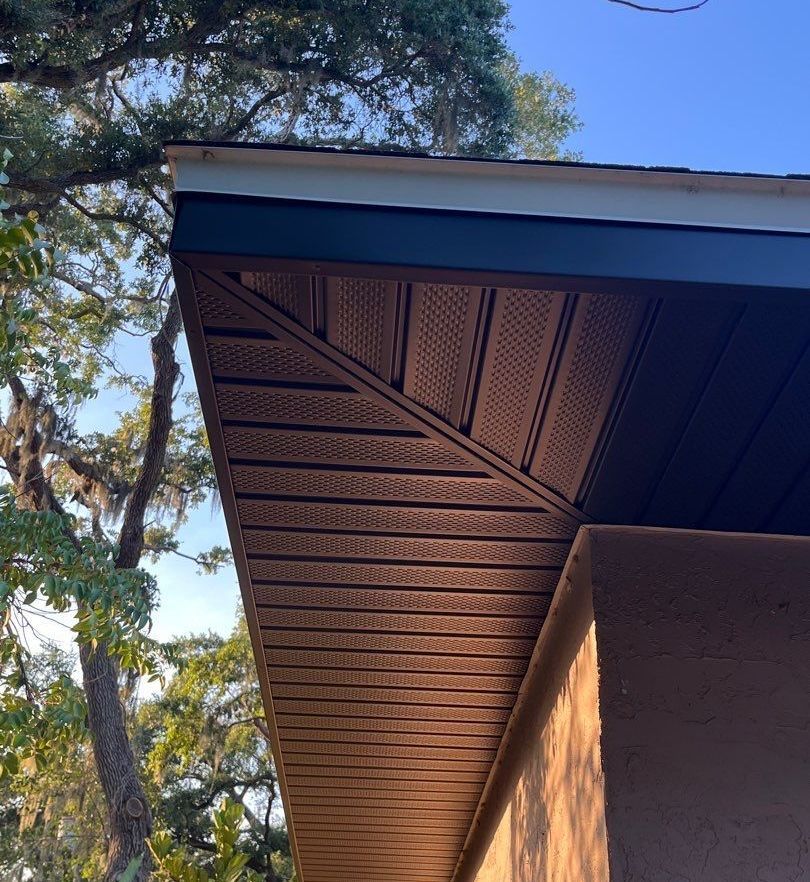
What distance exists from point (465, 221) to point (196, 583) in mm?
11353

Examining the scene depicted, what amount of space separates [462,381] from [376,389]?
19cm

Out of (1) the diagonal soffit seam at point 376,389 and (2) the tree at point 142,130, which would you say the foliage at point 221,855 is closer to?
(1) the diagonal soffit seam at point 376,389

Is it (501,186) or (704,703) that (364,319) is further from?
(704,703)

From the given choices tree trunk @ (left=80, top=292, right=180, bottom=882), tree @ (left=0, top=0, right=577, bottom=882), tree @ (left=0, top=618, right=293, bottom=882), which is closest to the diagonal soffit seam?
tree @ (left=0, top=0, right=577, bottom=882)

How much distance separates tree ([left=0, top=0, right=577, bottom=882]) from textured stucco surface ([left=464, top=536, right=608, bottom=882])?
5029 millimetres

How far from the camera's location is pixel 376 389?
201 cm

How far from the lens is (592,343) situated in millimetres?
1817

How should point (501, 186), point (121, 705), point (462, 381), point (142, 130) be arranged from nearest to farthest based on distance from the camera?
1. point (501, 186)
2. point (462, 381)
3. point (142, 130)
4. point (121, 705)

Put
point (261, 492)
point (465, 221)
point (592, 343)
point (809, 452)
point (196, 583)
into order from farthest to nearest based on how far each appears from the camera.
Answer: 1. point (196, 583)
2. point (261, 492)
3. point (809, 452)
4. point (592, 343)
5. point (465, 221)

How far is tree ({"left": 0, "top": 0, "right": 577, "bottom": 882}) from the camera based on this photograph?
7898 mm

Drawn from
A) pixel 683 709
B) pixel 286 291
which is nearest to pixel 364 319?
pixel 286 291

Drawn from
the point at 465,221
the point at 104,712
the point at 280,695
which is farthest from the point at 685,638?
the point at 104,712

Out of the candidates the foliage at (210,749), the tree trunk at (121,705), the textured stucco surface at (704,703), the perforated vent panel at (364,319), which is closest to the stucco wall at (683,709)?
the textured stucco surface at (704,703)

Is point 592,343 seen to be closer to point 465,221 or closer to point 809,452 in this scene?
point 465,221
